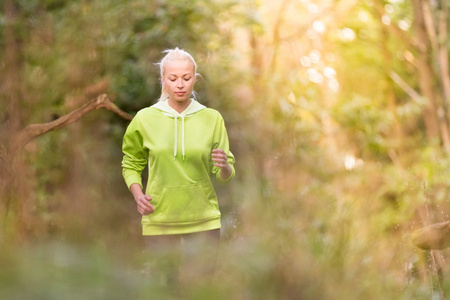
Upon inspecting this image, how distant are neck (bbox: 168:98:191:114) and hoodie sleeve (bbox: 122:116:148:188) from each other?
0.13 m

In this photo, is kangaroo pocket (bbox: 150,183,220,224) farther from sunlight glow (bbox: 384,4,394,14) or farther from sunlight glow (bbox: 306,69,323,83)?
sunlight glow (bbox: 384,4,394,14)

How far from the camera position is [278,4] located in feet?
29.1

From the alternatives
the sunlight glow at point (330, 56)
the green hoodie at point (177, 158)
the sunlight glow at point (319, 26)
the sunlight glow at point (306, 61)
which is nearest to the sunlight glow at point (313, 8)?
the sunlight glow at point (319, 26)

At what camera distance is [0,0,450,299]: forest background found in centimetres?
94

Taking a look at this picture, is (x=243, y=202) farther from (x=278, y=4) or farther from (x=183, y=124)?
(x=278, y=4)

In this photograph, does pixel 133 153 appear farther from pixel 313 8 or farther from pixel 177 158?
pixel 313 8

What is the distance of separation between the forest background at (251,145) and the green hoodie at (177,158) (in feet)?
0.38

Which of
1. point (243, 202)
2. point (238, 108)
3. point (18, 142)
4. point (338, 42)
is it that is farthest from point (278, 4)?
point (243, 202)

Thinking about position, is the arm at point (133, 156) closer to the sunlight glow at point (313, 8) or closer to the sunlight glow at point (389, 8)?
the sunlight glow at point (389, 8)

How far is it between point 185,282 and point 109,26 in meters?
4.47

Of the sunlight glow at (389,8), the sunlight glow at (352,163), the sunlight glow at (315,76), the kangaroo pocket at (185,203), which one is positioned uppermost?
the sunlight glow at (389,8)

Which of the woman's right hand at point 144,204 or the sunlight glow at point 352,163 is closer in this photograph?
the woman's right hand at point 144,204

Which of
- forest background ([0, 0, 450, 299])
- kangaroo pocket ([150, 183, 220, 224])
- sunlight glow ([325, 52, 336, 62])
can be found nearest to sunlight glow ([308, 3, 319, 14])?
forest background ([0, 0, 450, 299])

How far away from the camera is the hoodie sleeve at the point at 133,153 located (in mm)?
2189
